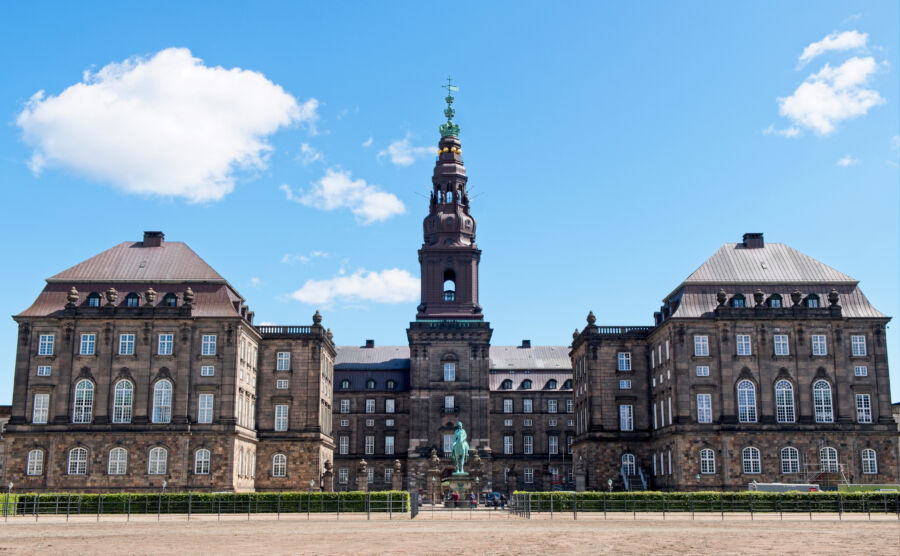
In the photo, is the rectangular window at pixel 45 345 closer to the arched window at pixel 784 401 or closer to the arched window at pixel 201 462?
the arched window at pixel 201 462

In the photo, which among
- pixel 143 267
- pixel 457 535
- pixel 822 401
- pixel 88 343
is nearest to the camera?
pixel 457 535

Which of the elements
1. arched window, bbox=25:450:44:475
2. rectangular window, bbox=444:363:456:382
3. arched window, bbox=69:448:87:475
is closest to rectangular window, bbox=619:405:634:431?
rectangular window, bbox=444:363:456:382

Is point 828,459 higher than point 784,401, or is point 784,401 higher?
point 784,401

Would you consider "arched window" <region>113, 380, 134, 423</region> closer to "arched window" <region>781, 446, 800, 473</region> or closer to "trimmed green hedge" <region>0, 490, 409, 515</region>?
"trimmed green hedge" <region>0, 490, 409, 515</region>

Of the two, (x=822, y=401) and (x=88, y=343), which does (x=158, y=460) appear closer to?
(x=88, y=343)

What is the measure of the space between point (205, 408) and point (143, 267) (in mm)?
13489

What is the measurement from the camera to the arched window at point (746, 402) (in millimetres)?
77812

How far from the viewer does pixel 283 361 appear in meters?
88.6

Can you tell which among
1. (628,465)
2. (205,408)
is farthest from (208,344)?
(628,465)

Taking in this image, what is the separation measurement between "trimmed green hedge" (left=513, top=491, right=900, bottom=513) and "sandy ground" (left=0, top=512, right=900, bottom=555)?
1.76 m

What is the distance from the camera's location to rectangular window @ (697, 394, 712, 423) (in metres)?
78.1

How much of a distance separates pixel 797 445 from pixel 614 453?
55.0 ft

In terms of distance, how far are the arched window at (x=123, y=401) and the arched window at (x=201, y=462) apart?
6041 mm

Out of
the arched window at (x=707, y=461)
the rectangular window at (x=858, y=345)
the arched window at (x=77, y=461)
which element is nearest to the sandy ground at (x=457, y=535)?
the arched window at (x=707, y=461)
